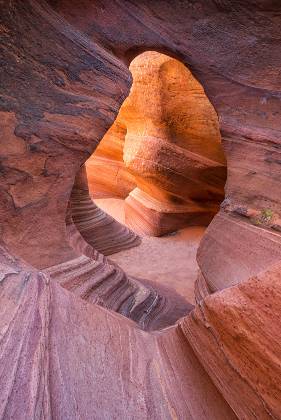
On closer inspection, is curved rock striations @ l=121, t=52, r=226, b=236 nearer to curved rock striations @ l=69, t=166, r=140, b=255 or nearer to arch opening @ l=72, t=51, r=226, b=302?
arch opening @ l=72, t=51, r=226, b=302

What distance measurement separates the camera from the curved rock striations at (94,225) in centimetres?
596

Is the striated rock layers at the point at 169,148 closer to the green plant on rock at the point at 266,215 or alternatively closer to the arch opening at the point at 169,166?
the arch opening at the point at 169,166

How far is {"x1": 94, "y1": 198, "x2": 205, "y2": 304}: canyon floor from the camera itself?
526 cm

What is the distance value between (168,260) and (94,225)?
198cm

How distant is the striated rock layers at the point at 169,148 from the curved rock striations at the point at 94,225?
1233 millimetres

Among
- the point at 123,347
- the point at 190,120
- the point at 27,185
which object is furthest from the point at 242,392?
the point at 190,120

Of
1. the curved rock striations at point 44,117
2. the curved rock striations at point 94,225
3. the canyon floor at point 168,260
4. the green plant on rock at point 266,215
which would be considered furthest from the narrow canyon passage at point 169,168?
the curved rock striations at point 44,117

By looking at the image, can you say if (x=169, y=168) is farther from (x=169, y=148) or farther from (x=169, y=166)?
(x=169, y=148)

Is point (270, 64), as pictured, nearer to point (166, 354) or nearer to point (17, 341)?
point (166, 354)

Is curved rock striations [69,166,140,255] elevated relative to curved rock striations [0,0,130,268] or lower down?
lower down

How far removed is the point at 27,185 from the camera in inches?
109

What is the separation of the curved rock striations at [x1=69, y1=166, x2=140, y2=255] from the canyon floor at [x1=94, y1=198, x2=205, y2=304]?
0.27 m

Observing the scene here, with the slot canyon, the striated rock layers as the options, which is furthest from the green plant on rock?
the striated rock layers

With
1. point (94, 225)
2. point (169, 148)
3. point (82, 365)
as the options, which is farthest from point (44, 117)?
point (169, 148)
